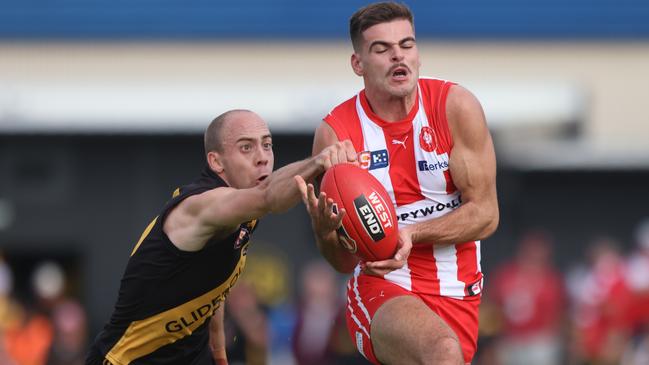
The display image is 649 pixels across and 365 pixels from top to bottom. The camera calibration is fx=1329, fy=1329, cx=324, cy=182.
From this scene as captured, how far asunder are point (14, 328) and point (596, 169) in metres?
8.57

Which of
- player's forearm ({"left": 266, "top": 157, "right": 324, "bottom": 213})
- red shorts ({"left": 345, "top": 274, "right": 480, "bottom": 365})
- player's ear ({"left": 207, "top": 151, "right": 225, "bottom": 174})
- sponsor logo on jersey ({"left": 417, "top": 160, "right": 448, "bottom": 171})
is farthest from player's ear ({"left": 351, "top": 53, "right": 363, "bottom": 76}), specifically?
red shorts ({"left": 345, "top": 274, "right": 480, "bottom": 365})

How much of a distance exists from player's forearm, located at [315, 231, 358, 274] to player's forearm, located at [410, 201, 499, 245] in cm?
46

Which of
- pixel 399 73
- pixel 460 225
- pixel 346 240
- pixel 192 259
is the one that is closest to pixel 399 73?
pixel 399 73

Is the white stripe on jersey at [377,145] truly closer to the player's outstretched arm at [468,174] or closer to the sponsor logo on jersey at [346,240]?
the player's outstretched arm at [468,174]

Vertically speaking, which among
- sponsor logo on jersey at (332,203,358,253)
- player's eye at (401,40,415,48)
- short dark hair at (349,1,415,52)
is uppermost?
short dark hair at (349,1,415,52)

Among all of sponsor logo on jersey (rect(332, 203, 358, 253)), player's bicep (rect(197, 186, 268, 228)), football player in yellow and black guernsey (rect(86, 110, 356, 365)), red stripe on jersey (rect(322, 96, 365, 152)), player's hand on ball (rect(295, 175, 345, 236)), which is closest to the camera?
player's hand on ball (rect(295, 175, 345, 236))

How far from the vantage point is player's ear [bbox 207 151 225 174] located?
7.32 metres

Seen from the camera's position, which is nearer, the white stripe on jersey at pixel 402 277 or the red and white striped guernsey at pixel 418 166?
the red and white striped guernsey at pixel 418 166

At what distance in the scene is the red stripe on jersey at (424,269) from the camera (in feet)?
25.1

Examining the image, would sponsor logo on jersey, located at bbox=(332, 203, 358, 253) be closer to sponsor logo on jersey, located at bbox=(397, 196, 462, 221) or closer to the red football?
the red football

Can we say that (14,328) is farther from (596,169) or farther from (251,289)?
(596,169)

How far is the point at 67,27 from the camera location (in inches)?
838

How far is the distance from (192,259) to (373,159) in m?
1.19

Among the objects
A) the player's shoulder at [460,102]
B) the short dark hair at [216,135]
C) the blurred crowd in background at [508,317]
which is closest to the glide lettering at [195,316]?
the short dark hair at [216,135]
